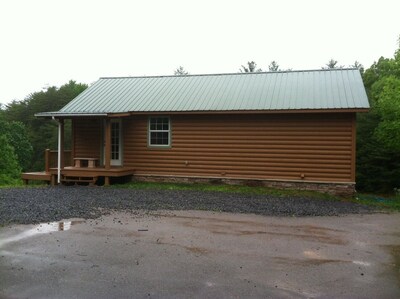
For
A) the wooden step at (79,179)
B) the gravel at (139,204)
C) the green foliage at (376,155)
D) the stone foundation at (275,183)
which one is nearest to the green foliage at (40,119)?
the wooden step at (79,179)

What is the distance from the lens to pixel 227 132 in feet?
48.5

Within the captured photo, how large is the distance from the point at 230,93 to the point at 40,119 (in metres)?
30.6

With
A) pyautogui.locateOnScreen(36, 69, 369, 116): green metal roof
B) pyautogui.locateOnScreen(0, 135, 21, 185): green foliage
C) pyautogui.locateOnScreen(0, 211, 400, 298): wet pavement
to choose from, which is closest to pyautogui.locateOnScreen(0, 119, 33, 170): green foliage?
pyautogui.locateOnScreen(0, 135, 21, 185): green foliage

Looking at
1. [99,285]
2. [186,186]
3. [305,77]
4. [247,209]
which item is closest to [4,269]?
[99,285]

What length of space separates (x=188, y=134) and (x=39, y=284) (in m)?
11.0

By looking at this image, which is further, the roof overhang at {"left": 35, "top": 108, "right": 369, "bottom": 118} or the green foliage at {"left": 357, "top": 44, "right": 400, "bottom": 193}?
the green foliage at {"left": 357, "top": 44, "right": 400, "bottom": 193}

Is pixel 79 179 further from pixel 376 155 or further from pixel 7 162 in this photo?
pixel 7 162

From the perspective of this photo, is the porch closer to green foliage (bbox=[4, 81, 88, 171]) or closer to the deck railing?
the deck railing

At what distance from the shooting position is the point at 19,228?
7625 mm

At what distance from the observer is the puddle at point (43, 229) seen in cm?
675

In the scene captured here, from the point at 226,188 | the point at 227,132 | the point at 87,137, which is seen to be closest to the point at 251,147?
the point at 227,132

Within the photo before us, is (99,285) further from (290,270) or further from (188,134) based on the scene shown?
(188,134)

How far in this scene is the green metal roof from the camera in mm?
14008

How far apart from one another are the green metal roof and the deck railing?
1696mm
